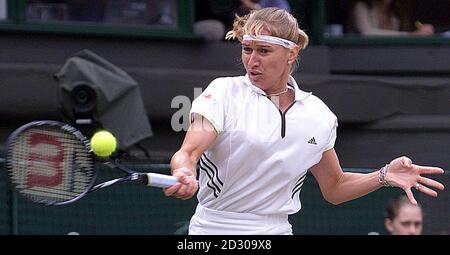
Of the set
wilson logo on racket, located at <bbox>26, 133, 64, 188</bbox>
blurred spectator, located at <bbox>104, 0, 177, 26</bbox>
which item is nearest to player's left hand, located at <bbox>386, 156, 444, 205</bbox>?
wilson logo on racket, located at <bbox>26, 133, 64, 188</bbox>

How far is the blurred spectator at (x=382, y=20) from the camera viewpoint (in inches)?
410

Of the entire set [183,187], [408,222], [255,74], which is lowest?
[408,222]

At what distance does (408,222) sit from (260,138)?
2.18 m

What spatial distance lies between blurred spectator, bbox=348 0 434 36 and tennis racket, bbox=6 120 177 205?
5.56m

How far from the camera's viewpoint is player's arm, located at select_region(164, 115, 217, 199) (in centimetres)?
469

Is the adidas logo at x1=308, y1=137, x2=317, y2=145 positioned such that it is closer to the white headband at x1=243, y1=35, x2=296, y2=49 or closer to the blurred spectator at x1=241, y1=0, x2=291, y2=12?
the white headband at x1=243, y1=35, x2=296, y2=49

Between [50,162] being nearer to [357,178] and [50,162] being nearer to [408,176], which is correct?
[357,178]

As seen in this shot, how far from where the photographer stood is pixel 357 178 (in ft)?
18.5

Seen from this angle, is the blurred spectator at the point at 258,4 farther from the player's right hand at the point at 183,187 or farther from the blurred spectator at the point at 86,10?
the player's right hand at the point at 183,187

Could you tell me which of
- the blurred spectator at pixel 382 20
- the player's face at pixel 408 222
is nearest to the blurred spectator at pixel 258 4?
the blurred spectator at pixel 382 20

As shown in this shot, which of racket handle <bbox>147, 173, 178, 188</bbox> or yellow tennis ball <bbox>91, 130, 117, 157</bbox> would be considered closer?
racket handle <bbox>147, 173, 178, 188</bbox>

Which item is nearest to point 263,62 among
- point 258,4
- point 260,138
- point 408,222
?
point 260,138

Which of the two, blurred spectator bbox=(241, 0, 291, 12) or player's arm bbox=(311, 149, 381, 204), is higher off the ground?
player's arm bbox=(311, 149, 381, 204)
